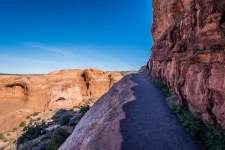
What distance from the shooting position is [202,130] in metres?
7.23

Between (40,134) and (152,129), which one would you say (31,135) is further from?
(152,129)

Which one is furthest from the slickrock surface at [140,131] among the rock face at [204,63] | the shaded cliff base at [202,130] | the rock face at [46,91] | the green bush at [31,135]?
the rock face at [46,91]

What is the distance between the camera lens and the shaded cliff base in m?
6.18

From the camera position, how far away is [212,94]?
7.21 metres

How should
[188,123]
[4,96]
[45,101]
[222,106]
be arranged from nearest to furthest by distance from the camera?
[222,106]
[188,123]
[4,96]
[45,101]

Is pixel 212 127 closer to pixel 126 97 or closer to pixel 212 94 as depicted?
pixel 212 94

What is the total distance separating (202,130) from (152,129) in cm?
207

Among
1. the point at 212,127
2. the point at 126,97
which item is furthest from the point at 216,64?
the point at 126,97

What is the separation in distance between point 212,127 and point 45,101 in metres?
38.4

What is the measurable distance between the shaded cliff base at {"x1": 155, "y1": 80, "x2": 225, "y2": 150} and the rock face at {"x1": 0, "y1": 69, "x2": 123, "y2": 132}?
31.8 meters

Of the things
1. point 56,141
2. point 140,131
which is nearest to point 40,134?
point 56,141

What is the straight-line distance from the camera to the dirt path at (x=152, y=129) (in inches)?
261

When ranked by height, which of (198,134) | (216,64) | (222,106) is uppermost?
(216,64)

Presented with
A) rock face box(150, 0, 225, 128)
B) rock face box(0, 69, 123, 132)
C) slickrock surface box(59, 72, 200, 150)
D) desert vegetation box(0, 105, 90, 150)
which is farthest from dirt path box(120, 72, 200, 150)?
rock face box(0, 69, 123, 132)
